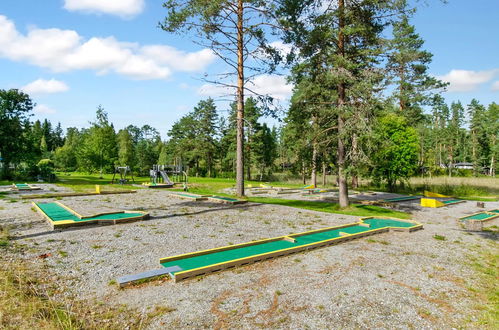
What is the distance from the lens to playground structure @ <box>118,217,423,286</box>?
173 inches

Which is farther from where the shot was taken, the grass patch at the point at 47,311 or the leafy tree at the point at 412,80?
the leafy tree at the point at 412,80

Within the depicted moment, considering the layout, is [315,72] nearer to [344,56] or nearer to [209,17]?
[344,56]

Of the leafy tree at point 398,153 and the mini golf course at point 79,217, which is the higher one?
the leafy tree at point 398,153

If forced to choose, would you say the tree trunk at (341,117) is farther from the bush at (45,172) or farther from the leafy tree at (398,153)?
the bush at (45,172)

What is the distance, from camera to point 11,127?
85.6ft

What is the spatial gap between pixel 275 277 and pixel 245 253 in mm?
1148

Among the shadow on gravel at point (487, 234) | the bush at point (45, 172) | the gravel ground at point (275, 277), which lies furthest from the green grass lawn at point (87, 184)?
the shadow on gravel at point (487, 234)

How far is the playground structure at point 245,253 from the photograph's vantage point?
4.39 metres

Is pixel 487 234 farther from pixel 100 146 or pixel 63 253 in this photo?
pixel 100 146

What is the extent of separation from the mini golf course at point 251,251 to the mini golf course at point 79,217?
157 inches

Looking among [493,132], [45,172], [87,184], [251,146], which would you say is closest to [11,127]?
[45,172]

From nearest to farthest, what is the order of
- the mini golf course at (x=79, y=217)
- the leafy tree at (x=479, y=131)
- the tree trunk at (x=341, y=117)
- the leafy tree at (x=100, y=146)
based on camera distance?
1. the mini golf course at (x=79, y=217)
2. the tree trunk at (x=341, y=117)
3. the leafy tree at (x=100, y=146)
4. the leafy tree at (x=479, y=131)

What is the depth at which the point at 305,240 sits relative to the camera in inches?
259

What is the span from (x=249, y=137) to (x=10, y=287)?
3254cm
